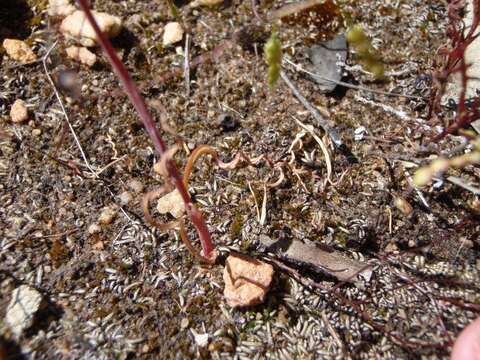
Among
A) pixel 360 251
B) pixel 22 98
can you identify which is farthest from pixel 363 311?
pixel 22 98

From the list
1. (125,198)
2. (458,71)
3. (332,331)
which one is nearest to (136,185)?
(125,198)

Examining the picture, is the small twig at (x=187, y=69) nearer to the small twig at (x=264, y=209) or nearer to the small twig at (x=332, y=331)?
the small twig at (x=264, y=209)

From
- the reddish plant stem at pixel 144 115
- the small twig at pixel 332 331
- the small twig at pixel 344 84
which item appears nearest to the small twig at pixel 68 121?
the reddish plant stem at pixel 144 115

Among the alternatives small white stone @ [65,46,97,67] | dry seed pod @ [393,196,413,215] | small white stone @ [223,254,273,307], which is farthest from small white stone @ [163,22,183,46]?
dry seed pod @ [393,196,413,215]

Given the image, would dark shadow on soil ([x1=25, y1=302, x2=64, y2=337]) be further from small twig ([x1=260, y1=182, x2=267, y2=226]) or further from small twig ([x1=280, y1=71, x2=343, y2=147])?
small twig ([x1=280, y1=71, x2=343, y2=147])

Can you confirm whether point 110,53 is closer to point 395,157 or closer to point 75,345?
point 75,345
